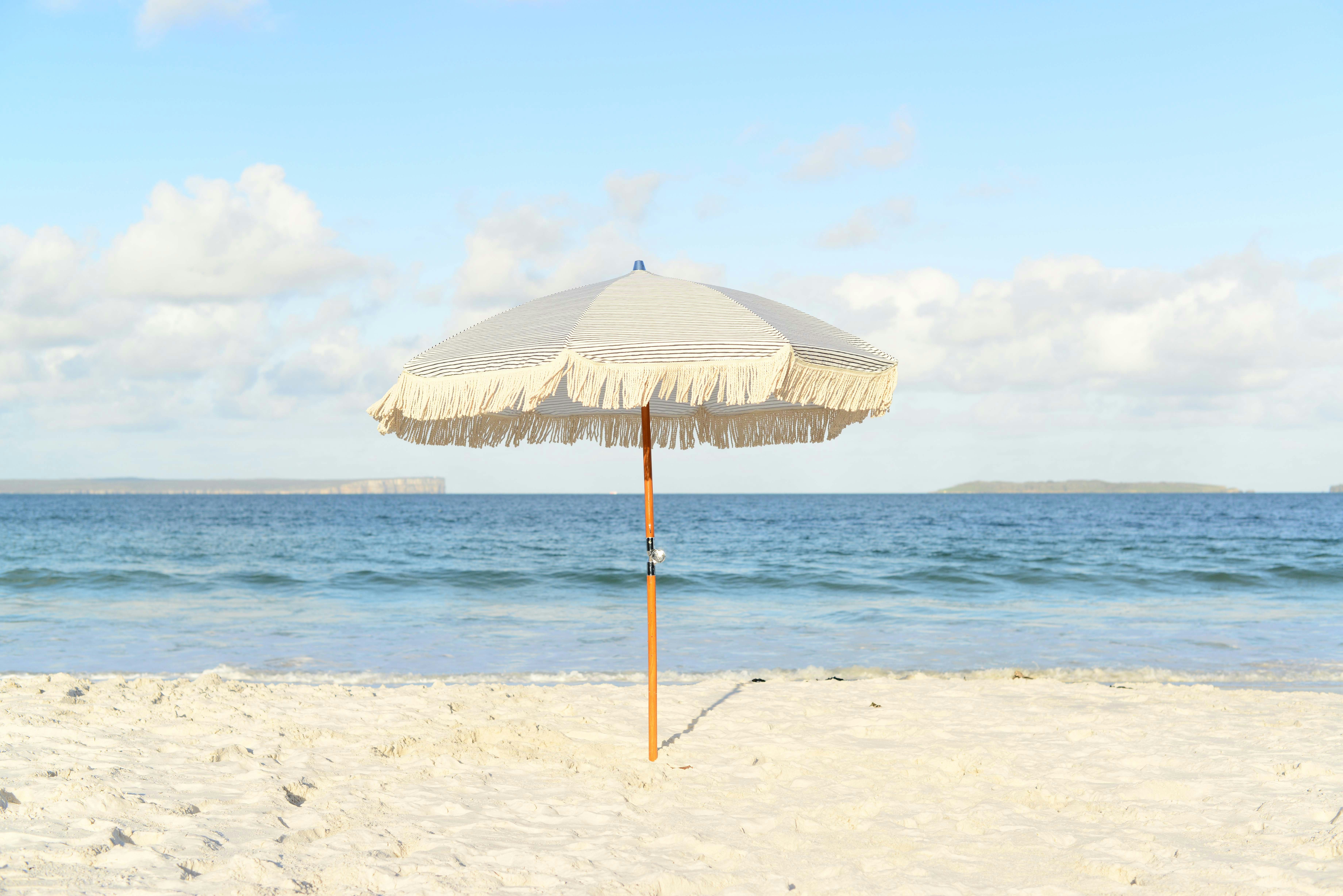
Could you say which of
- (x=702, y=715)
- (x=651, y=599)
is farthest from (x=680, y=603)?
(x=651, y=599)

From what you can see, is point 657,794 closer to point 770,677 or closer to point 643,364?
point 643,364

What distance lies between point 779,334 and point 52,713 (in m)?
5.77

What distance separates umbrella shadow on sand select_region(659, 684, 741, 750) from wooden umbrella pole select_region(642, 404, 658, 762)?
17.4 inches

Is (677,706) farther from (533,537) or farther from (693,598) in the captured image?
(533,537)

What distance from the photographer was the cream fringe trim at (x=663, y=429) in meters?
5.66

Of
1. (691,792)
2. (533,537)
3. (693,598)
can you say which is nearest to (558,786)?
(691,792)

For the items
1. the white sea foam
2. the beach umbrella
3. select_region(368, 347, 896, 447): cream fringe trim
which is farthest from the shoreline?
select_region(368, 347, 896, 447): cream fringe trim

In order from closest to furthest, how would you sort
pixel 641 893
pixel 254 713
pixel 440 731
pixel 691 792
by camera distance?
pixel 641 893
pixel 691 792
pixel 440 731
pixel 254 713

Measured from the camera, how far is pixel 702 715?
21.7ft

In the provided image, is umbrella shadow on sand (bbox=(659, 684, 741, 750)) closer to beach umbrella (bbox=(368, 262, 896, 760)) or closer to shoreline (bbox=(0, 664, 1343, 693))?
beach umbrella (bbox=(368, 262, 896, 760))

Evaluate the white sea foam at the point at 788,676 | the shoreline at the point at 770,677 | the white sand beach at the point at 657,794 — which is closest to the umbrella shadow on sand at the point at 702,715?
the white sand beach at the point at 657,794

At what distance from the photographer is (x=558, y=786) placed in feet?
15.5

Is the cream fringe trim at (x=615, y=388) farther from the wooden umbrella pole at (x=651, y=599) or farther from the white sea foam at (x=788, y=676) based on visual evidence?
the white sea foam at (x=788, y=676)

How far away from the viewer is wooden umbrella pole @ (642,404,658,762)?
16.2 ft
